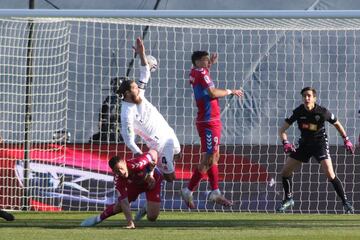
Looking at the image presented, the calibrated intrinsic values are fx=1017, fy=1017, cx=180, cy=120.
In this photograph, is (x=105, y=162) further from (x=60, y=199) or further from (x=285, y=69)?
(x=285, y=69)

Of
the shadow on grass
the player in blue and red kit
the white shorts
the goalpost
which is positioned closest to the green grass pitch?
the shadow on grass

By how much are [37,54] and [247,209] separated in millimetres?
4679

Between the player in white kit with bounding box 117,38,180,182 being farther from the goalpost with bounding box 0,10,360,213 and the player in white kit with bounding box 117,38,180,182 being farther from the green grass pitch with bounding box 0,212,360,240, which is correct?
the goalpost with bounding box 0,10,360,213

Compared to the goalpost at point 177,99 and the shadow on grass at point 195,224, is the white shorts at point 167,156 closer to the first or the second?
the shadow on grass at point 195,224

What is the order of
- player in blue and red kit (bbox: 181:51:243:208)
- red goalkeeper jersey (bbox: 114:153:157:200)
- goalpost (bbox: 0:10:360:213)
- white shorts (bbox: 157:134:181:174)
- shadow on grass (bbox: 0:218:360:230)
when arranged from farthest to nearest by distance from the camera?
goalpost (bbox: 0:10:360:213) < player in blue and red kit (bbox: 181:51:243:208) < white shorts (bbox: 157:134:181:174) < shadow on grass (bbox: 0:218:360:230) < red goalkeeper jersey (bbox: 114:153:157:200)

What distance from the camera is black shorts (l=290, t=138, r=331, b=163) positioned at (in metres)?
15.1

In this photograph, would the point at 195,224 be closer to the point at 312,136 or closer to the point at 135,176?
the point at 135,176

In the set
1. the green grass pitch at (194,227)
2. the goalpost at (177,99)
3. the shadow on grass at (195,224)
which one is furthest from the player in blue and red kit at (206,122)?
the shadow on grass at (195,224)

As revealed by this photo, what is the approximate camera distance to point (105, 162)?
1720 cm

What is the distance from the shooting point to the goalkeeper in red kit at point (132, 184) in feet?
39.8

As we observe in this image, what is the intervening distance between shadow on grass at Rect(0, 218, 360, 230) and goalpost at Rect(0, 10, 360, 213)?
111 inches

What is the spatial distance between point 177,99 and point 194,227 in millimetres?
6909

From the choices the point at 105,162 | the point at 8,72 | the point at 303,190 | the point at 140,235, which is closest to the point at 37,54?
the point at 8,72

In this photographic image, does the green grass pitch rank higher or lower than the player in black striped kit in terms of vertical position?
lower
